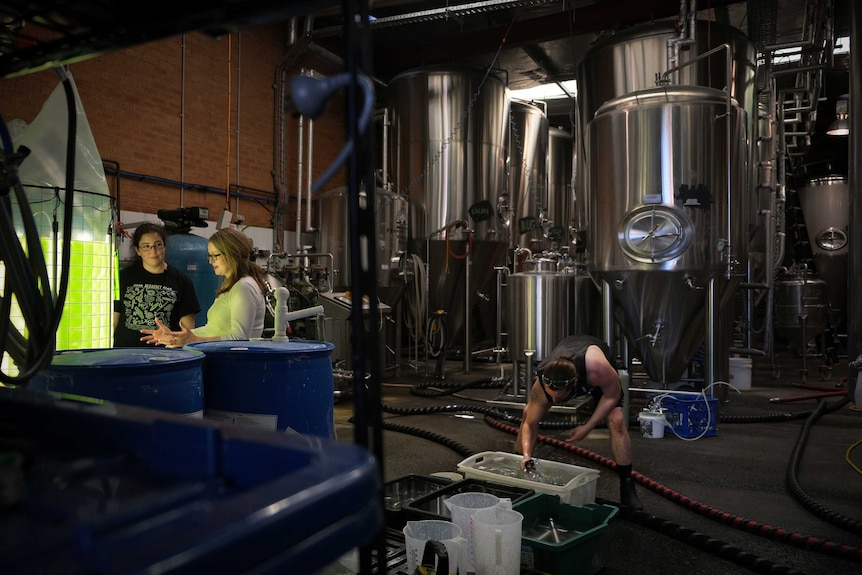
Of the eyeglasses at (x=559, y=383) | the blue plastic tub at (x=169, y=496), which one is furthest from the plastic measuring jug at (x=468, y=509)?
the blue plastic tub at (x=169, y=496)

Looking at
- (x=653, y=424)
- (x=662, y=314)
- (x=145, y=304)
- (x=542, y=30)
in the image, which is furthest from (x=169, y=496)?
(x=542, y=30)

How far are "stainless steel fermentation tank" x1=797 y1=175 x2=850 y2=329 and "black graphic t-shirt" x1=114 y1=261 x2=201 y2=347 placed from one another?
9.86m

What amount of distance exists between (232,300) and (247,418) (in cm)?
129

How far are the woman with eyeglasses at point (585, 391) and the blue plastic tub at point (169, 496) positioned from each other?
2.32 meters

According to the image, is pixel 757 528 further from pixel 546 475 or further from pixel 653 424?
pixel 653 424

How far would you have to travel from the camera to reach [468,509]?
6.45 feet

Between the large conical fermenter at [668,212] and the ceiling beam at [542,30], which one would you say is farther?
the ceiling beam at [542,30]

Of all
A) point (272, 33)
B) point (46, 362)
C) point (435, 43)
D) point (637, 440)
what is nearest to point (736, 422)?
point (637, 440)

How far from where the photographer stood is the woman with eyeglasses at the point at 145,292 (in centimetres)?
322

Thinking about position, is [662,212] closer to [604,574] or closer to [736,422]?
[736,422]

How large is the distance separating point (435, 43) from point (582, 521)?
658 cm

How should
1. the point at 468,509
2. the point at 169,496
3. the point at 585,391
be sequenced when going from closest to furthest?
1. the point at 169,496
2. the point at 468,509
3. the point at 585,391

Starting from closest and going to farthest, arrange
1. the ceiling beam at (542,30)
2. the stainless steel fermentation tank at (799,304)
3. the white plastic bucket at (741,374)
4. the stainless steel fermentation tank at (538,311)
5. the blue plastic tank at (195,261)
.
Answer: the blue plastic tank at (195,261) → the stainless steel fermentation tank at (538,311) → the white plastic bucket at (741,374) → the ceiling beam at (542,30) → the stainless steel fermentation tank at (799,304)

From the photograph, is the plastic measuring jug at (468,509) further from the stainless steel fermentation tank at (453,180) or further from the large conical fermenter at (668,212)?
the stainless steel fermentation tank at (453,180)
